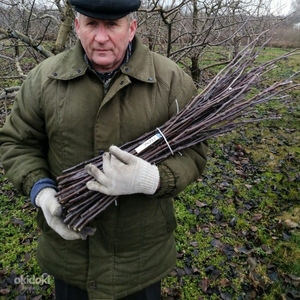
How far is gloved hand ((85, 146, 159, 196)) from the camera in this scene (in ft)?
4.45

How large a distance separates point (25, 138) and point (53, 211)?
1.43ft

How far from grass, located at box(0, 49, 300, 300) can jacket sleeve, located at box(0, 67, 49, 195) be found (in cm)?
167

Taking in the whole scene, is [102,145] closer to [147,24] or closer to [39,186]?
[39,186]

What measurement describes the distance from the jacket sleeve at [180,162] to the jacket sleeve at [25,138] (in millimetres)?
689

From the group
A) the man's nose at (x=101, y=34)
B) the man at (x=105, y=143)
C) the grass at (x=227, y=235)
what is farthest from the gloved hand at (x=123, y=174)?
the grass at (x=227, y=235)

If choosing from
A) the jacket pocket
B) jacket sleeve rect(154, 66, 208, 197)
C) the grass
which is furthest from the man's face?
the grass

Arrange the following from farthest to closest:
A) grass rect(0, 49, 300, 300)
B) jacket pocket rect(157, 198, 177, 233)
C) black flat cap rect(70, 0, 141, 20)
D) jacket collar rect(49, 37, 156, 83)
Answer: grass rect(0, 49, 300, 300) < jacket pocket rect(157, 198, 177, 233) < jacket collar rect(49, 37, 156, 83) < black flat cap rect(70, 0, 141, 20)

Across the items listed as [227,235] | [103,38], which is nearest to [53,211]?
[103,38]

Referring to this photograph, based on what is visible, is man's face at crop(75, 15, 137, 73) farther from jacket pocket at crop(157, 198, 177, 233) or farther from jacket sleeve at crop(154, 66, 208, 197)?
jacket pocket at crop(157, 198, 177, 233)

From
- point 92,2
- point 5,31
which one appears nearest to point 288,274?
point 92,2

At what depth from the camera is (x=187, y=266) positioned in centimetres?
307

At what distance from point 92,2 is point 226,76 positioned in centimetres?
92

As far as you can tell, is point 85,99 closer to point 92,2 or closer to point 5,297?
point 92,2

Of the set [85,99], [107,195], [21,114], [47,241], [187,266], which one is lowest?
[187,266]
